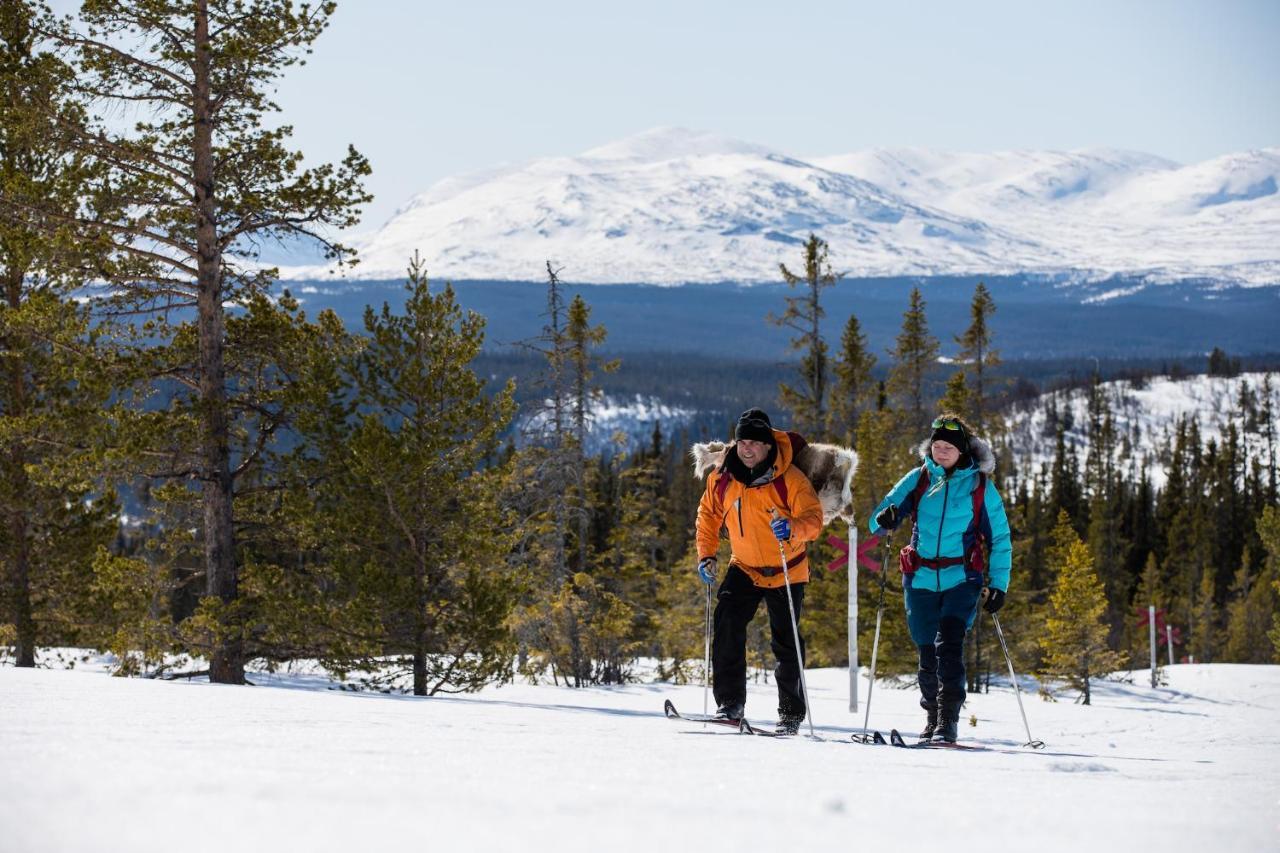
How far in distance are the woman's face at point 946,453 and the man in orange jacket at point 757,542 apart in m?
0.81

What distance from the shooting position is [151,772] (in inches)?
138

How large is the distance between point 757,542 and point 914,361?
1304 inches

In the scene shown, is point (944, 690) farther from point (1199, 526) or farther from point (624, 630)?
point (1199, 526)

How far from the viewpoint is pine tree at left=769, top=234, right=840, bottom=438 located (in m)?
32.9

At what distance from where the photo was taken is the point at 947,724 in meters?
7.19

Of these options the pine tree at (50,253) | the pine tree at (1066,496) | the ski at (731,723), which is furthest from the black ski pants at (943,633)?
the pine tree at (1066,496)

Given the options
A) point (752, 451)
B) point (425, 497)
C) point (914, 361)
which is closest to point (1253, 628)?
point (914, 361)

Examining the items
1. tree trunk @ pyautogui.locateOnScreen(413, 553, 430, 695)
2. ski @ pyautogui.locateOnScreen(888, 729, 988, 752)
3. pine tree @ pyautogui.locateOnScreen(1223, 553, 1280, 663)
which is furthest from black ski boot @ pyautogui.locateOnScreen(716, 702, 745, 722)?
pine tree @ pyautogui.locateOnScreen(1223, 553, 1280, 663)

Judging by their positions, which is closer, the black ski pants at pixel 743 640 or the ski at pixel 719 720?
the ski at pixel 719 720

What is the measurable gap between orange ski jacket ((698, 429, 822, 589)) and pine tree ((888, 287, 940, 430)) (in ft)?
103

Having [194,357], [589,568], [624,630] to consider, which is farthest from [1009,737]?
[589,568]

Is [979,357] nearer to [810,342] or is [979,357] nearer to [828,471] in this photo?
[810,342]

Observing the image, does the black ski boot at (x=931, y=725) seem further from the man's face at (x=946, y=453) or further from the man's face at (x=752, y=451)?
the man's face at (x=752, y=451)

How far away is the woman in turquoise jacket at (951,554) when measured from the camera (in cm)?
720
